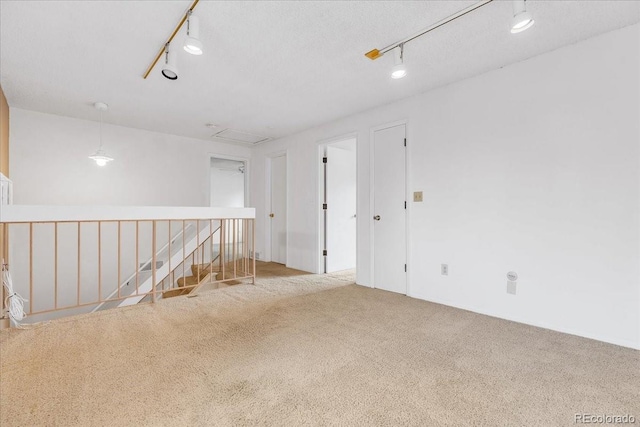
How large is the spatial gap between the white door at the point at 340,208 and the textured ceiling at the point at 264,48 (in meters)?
1.26

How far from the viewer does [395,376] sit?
1.74 meters

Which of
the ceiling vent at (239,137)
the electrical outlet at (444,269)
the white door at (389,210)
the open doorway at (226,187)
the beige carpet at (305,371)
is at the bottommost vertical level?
the beige carpet at (305,371)

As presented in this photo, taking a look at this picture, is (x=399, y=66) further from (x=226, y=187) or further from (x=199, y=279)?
(x=226, y=187)

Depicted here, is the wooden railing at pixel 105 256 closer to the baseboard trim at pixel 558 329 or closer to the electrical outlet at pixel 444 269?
the electrical outlet at pixel 444 269

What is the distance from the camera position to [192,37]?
75.9 inches

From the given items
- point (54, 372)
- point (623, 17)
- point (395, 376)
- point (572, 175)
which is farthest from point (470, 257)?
point (54, 372)

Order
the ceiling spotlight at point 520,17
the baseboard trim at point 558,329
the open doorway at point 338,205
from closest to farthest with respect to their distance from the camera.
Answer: the ceiling spotlight at point 520,17, the baseboard trim at point 558,329, the open doorway at point 338,205

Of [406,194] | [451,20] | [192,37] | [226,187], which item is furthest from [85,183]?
[226,187]

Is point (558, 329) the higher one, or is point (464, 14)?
point (464, 14)

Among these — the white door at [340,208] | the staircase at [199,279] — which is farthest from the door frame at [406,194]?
the staircase at [199,279]

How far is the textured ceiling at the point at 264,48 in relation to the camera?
1.99 meters

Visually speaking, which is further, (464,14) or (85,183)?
(85,183)

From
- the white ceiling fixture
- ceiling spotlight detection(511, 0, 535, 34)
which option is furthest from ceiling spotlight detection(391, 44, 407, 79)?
ceiling spotlight detection(511, 0, 535, 34)

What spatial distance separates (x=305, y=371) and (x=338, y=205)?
135 inches
